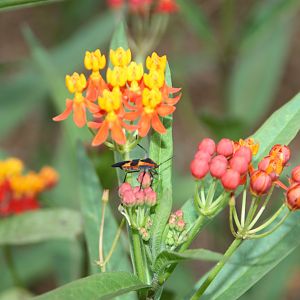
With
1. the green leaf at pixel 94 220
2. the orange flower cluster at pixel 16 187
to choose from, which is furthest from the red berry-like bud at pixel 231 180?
the orange flower cluster at pixel 16 187

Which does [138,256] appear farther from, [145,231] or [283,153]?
[283,153]

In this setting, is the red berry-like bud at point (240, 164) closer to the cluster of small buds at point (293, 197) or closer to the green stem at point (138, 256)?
Answer: the cluster of small buds at point (293, 197)

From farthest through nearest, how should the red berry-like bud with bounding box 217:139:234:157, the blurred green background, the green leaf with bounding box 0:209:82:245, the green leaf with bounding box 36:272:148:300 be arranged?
the blurred green background < the green leaf with bounding box 0:209:82:245 < the red berry-like bud with bounding box 217:139:234:157 < the green leaf with bounding box 36:272:148:300

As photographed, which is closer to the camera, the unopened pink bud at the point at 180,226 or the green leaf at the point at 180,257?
the green leaf at the point at 180,257

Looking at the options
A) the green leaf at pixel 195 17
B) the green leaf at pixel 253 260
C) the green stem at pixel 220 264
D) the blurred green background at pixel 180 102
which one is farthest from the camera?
the green leaf at pixel 195 17

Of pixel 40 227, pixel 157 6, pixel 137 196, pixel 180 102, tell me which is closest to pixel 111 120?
pixel 137 196

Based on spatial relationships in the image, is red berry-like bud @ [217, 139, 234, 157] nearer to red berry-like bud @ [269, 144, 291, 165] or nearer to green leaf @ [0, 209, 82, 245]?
red berry-like bud @ [269, 144, 291, 165]

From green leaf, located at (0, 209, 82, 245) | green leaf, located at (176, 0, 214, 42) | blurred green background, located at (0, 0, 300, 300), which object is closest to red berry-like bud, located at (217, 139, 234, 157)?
blurred green background, located at (0, 0, 300, 300)
